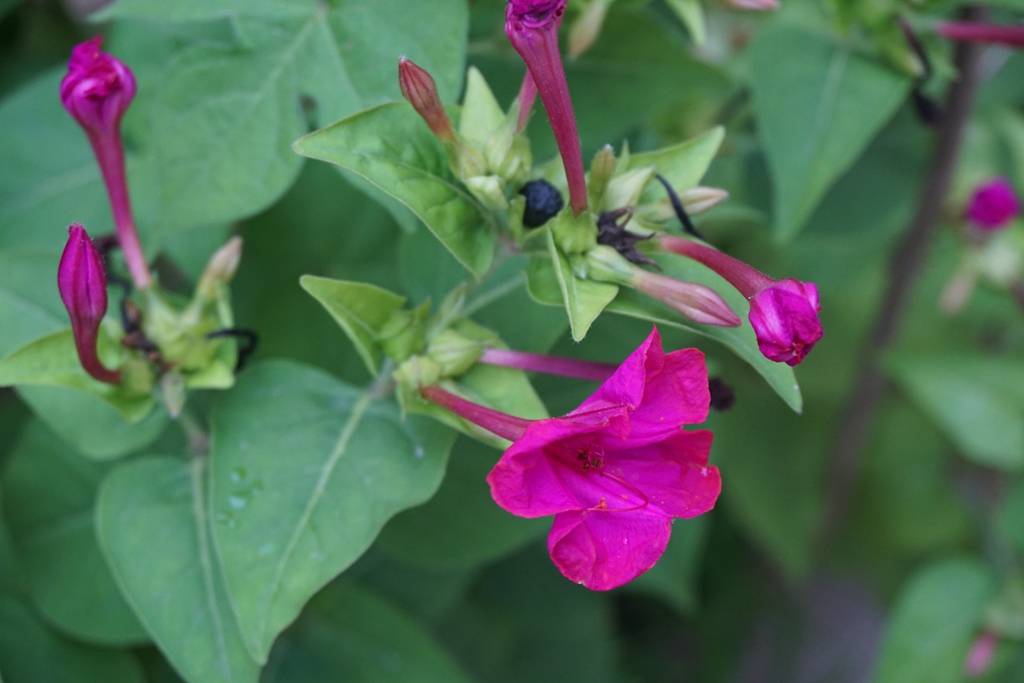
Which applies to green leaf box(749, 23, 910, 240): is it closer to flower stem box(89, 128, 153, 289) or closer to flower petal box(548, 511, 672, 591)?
flower petal box(548, 511, 672, 591)

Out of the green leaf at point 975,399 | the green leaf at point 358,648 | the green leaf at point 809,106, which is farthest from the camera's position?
the green leaf at point 975,399

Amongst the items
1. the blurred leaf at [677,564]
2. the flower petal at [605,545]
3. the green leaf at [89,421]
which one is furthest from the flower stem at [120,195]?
the blurred leaf at [677,564]

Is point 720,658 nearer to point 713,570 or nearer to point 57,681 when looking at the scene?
point 713,570

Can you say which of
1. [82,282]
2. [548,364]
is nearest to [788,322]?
[548,364]

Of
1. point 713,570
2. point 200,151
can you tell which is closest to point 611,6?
point 200,151

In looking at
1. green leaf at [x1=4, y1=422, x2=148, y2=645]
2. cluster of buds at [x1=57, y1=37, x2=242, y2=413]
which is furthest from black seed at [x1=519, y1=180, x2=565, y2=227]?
green leaf at [x1=4, y1=422, x2=148, y2=645]

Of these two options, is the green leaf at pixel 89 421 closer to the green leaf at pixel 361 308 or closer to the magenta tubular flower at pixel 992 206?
the green leaf at pixel 361 308
